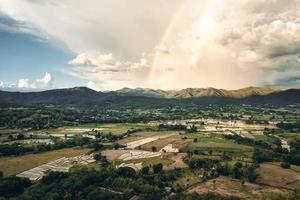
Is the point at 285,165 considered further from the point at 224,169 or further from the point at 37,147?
the point at 37,147

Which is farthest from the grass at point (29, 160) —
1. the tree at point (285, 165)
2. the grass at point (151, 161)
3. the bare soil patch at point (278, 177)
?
the tree at point (285, 165)

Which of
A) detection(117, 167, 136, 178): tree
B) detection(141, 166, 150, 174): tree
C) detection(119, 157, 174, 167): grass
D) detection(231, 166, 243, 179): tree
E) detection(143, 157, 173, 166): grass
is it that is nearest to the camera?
detection(231, 166, 243, 179): tree

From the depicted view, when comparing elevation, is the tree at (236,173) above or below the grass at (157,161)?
below

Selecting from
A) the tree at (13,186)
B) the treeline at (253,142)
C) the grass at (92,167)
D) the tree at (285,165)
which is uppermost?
the treeline at (253,142)

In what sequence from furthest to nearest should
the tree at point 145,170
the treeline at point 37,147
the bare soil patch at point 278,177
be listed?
the treeline at point 37,147, the tree at point 145,170, the bare soil patch at point 278,177

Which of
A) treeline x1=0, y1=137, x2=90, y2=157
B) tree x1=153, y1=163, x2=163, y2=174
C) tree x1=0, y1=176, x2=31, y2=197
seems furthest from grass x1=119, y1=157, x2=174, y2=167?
treeline x1=0, y1=137, x2=90, y2=157

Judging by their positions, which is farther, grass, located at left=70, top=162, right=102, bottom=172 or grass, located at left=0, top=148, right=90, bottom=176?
grass, located at left=0, top=148, right=90, bottom=176

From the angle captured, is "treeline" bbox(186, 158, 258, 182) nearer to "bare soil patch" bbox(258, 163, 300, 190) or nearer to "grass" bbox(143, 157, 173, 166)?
"bare soil patch" bbox(258, 163, 300, 190)

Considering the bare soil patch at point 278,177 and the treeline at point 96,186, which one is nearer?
the treeline at point 96,186

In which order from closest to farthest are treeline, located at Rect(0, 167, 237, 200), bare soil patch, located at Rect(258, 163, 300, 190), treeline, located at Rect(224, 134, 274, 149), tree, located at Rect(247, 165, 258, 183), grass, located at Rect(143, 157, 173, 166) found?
1. treeline, located at Rect(0, 167, 237, 200)
2. bare soil patch, located at Rect(258, 163, 300, 190)
3. tree, located at Rect(247, 165, 258, 183)
4. grass, located at Rect(143, 157, 173, 166)
5. treeline, located at Rect(224, 134, 274, 149)

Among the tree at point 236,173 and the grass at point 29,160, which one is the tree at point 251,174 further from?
the grass at point 29,160
